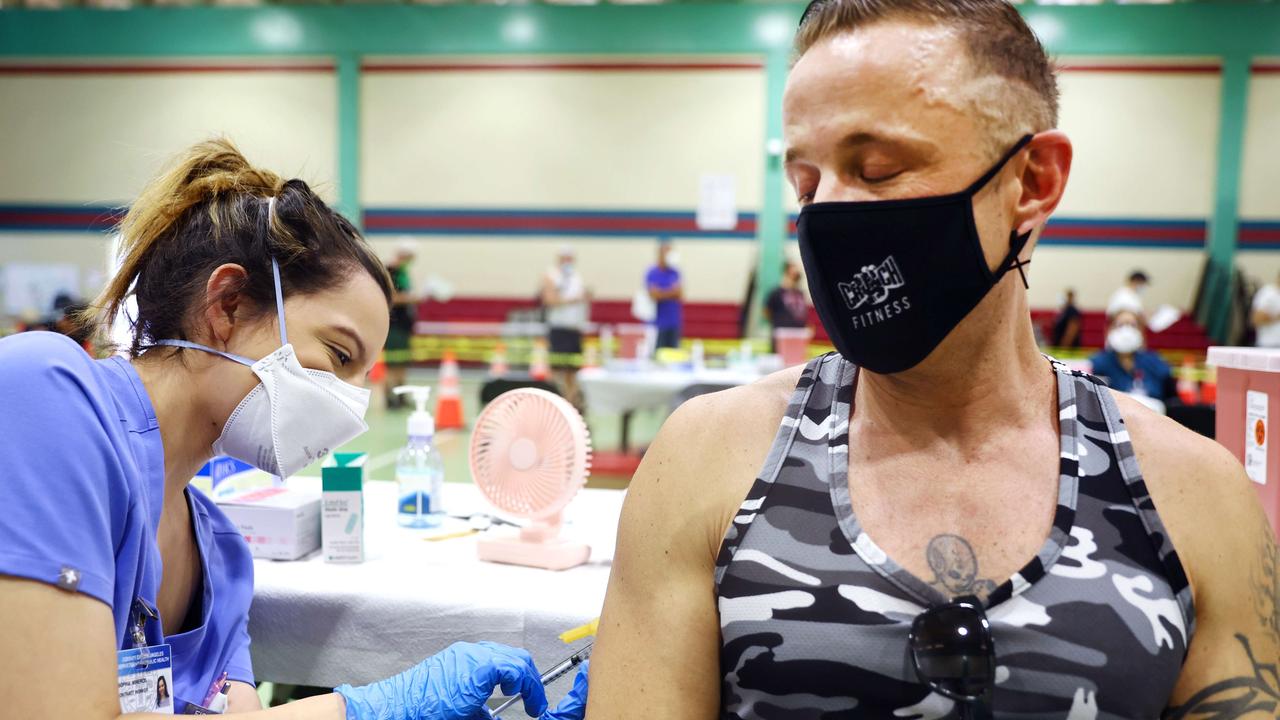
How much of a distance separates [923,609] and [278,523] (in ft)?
5.55

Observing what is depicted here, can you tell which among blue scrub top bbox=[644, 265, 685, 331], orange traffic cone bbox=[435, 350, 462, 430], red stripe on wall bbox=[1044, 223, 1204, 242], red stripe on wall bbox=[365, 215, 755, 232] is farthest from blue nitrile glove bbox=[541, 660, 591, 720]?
red stripe on wall bbox=[1044, 223, 1204, 242]

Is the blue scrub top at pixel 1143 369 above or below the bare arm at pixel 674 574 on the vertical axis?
below

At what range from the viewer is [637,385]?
6852mm

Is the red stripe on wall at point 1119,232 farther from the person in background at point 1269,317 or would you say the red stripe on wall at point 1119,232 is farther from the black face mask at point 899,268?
the black face mask at point 899,268

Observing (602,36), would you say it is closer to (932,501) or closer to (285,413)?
(285,413)

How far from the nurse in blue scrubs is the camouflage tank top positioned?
674 mm

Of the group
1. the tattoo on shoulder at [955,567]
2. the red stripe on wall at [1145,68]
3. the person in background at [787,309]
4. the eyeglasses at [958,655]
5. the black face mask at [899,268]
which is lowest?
the eyeglasses at [958,655]

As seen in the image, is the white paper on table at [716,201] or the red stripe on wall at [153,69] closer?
the white paper on table at [716,201]

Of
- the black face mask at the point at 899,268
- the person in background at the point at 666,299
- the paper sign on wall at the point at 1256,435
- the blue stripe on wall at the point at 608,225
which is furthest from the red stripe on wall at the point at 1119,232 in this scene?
the black face mask at the point at 899,268

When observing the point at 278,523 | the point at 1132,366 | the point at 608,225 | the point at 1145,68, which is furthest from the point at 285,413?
the point at 1145,68

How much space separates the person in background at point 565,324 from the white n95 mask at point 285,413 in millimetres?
7431

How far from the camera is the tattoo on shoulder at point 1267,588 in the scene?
105 centimetres

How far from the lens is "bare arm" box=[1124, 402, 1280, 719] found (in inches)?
40.4

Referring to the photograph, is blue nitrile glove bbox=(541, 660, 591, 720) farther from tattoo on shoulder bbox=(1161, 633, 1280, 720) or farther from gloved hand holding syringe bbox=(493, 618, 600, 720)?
tattoo on shoulder bbox=(1161, 633, 1280, 720)
